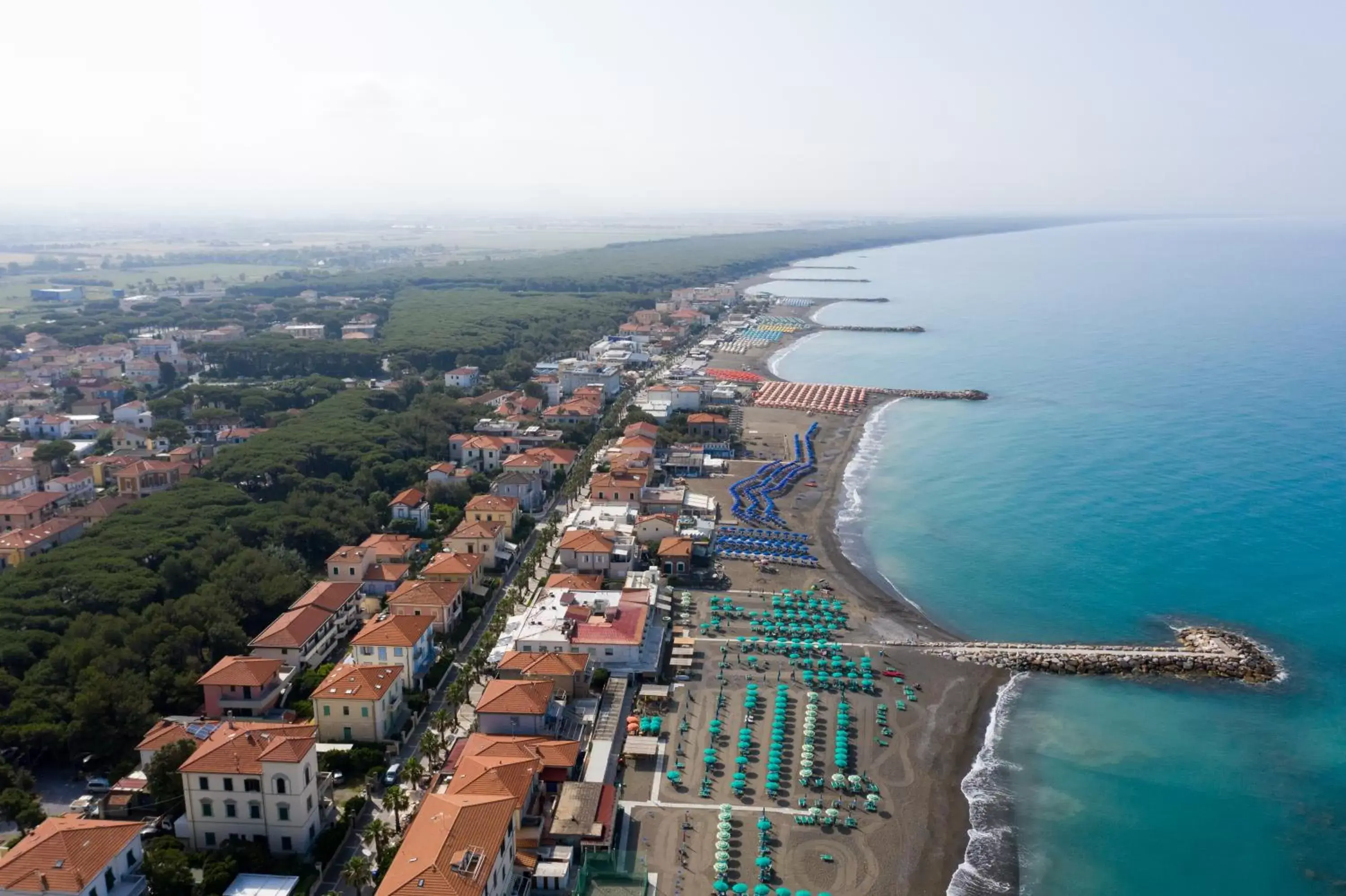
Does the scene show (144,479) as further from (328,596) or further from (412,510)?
(328,596)

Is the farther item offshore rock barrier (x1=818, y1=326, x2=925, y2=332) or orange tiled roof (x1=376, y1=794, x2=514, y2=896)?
offshore rock barrier (x1=818, y1=326, x2=925, y2=332)

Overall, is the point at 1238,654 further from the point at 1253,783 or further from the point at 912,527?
the point at 912,527

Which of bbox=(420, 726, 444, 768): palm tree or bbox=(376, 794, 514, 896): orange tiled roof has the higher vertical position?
bbox=(376, 794, 514, 896): orange tiled roof

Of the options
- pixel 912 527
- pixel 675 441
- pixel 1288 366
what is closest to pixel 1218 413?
pixel 1288 366

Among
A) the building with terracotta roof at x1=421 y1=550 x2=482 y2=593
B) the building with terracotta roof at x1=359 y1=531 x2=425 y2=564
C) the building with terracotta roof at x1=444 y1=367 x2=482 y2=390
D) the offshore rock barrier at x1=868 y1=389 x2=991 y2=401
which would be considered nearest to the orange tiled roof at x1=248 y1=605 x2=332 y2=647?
the building with terracotta roof at x1=421 y1=550 x2=482 y2=593

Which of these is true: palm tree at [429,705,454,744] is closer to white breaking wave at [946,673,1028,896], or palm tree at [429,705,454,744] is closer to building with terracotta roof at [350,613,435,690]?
building with terracotta roof at [350,613,435,690]

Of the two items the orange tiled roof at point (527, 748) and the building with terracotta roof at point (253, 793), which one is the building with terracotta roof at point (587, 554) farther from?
the building with terracotta roof at point (253, 793)
